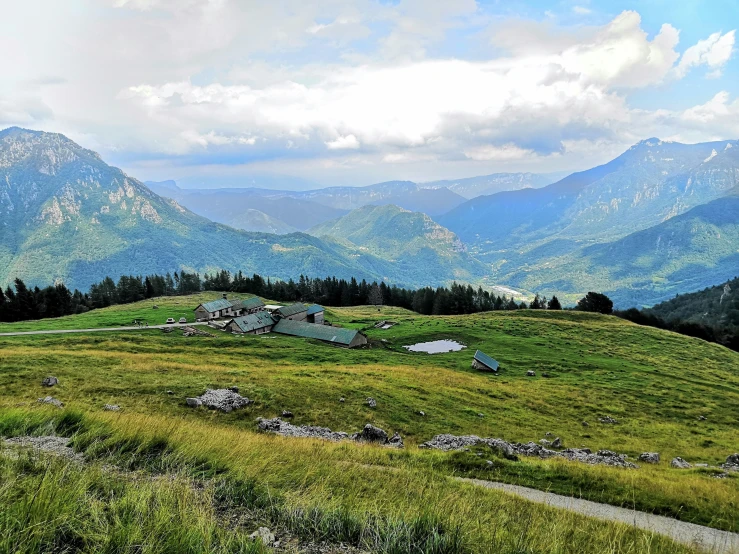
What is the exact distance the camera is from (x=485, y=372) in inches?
2041

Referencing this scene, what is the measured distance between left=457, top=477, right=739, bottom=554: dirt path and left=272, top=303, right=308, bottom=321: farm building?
74741 millimetres

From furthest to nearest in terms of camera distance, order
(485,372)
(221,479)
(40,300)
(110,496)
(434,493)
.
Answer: (40,300)
(485,372)
(434,493)
(221,479)
(110,496)

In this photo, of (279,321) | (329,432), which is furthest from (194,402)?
(279,321)

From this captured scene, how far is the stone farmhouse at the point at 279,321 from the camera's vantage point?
69562 millimetres

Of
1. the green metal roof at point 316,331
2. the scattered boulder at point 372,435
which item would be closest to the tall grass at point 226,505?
the scattered boulder at point 372,435

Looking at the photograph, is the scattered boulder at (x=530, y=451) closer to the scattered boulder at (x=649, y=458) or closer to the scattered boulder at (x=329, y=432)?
the scattered boulder at (x=649, y=458)

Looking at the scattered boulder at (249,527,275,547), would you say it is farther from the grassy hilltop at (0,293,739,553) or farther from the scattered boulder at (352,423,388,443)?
the scattered boulder at (352,423,388,443)

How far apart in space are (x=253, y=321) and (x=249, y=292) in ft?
242

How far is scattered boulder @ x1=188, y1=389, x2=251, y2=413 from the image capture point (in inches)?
913

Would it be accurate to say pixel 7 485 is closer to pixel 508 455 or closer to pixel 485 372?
pixel 508 455

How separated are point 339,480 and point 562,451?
19.7 meters

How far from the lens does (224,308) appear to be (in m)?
87.8

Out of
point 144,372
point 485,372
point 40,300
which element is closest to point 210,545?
point 144,372

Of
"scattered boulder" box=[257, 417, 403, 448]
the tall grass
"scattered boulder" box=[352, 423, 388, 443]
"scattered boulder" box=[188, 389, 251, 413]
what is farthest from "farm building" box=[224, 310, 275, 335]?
the tall grass
